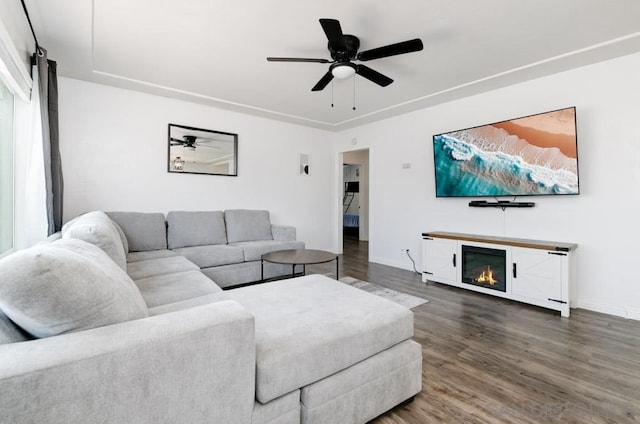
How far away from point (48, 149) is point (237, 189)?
244 cm

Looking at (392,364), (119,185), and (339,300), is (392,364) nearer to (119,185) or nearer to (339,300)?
(339,300)

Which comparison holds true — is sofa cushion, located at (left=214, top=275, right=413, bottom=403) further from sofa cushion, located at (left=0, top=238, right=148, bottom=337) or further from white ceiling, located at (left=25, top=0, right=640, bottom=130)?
white ceiling, located at (left=25, top=0, right=640, bottom=130)

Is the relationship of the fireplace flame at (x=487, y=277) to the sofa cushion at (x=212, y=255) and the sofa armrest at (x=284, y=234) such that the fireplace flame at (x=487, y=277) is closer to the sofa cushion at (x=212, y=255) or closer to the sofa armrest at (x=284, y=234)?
the sofa armrest at (x=284, y=234)

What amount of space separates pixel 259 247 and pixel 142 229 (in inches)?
56.0

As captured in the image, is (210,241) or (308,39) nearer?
(308,39)

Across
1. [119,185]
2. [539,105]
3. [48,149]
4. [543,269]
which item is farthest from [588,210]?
[119,185]

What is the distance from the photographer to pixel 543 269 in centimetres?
295

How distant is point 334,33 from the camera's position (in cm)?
214

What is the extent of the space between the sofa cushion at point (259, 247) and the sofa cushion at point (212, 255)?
9cm

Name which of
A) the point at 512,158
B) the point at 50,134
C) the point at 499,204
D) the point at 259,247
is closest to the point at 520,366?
the point at 499,204

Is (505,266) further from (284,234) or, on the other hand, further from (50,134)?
(50,134)

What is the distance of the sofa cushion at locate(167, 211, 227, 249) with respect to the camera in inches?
150

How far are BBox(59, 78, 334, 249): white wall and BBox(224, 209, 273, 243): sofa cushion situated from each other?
340 mm

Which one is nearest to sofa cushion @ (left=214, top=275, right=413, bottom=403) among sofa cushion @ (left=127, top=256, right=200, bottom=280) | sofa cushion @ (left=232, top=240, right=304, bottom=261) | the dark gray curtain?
sofa cushion @ (left=127, top=256, right=200, bottom=280)
